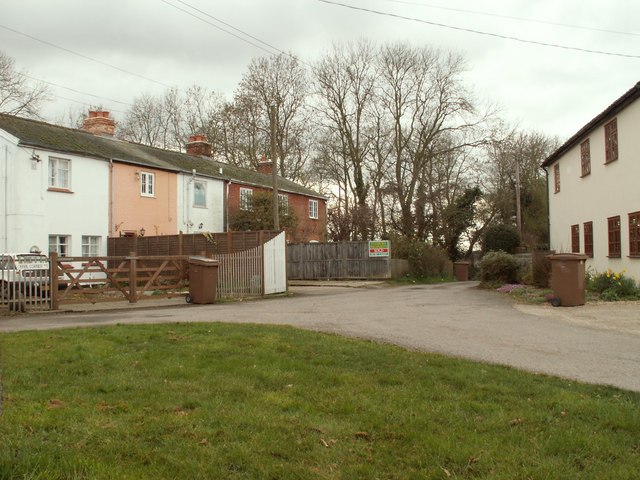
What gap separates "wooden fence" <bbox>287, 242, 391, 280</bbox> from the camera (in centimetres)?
3138

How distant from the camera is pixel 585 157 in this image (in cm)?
2209

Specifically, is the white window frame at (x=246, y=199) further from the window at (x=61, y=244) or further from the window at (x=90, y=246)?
the window at (x=61, y=244)

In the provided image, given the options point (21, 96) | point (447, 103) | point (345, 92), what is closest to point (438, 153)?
point (447, 103)

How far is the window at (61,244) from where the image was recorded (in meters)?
23.1

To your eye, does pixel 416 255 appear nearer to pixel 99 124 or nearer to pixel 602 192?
pixel 602 192

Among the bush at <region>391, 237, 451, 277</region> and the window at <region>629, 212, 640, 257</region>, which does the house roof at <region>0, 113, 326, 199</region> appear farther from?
the window at <region>629, 212, 640, 257</region>

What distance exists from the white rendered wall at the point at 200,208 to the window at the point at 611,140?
1877 centimetres

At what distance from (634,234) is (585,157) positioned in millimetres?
5618

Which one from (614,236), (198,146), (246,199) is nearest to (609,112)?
(614,236)

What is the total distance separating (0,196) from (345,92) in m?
25.1

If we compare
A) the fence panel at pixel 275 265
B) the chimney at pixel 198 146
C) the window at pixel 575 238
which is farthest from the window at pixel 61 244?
the window at pixel 575 238

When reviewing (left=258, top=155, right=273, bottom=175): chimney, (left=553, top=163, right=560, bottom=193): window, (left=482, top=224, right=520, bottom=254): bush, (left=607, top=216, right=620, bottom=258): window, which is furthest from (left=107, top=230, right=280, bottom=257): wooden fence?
(left=482, top=224, right=520, bottom=254): bush

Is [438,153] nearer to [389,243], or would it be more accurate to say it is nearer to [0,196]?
[389,243]

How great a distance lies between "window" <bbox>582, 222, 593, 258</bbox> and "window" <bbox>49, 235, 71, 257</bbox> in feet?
66.7
